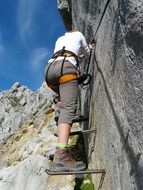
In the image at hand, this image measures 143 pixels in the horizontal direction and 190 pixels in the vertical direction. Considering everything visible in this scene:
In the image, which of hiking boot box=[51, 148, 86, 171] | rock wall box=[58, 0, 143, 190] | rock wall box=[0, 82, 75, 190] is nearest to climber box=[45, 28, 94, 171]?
hiking boot box=[51, 148, 86, 171]

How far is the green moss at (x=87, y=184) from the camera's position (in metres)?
11.9

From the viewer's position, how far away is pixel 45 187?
1430 cm

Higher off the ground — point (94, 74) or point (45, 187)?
point (94, 74)

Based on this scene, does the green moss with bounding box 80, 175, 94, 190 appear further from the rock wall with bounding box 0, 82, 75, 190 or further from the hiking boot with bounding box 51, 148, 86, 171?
the hiking boot with bounding box 51, 148, 86, 171

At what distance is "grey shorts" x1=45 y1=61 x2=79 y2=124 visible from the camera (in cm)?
903

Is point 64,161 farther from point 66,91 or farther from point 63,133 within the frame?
point 66,91

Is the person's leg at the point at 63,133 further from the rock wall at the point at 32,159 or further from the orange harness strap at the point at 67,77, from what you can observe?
the rock wall at the point at 32,159

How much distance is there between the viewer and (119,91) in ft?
21.9

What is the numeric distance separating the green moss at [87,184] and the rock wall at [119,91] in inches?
83.2

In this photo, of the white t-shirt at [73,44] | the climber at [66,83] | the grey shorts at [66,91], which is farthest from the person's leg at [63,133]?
the white t-shirt at [73,44]

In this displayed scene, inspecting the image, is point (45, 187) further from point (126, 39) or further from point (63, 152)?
point (126, 39)

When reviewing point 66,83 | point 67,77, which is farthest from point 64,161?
point 67,77

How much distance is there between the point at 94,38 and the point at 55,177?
6.82 metres

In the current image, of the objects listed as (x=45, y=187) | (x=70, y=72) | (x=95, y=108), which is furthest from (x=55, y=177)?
(x=70, y=72)
